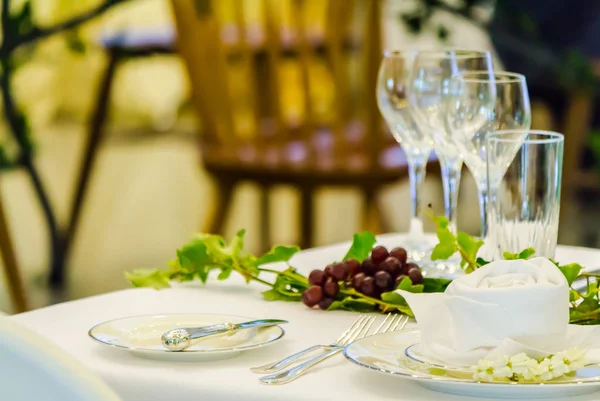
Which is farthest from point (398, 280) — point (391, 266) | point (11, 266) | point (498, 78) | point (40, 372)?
point (11, 266)

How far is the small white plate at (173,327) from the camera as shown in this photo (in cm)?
64

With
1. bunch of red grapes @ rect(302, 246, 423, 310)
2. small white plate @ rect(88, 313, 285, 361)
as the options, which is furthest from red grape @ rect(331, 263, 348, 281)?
small white plate @ rect(88, 313, 285, 361)

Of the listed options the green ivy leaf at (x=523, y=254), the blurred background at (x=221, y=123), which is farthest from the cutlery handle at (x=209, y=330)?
the blurred background at (x=221, y=123)

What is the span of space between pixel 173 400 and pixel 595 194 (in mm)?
3316

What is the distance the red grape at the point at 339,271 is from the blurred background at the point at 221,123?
0.79 metres

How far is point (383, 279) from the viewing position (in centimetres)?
78

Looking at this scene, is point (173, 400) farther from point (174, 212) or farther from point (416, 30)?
point (174, 212)

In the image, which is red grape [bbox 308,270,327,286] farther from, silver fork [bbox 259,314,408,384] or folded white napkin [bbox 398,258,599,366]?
folded white napkin [bbox 398,258,599,366]

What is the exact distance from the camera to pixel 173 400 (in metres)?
0.61

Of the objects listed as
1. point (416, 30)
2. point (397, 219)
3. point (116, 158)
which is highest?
point (416, 30)

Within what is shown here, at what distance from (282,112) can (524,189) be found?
185 cm

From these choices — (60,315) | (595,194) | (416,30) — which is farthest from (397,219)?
(60,315)

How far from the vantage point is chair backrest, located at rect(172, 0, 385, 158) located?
2318 mm

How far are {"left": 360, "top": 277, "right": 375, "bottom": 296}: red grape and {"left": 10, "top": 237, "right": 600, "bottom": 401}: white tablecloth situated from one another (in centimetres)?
2
